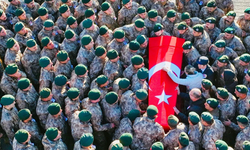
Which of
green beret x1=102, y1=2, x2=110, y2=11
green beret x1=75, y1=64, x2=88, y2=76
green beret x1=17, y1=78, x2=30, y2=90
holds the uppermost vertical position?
green beret x1=102, y1=2, x2=110, y2=11

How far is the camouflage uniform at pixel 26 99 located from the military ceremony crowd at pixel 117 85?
21 millimetres

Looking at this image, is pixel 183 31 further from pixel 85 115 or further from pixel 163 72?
pixel 85 115

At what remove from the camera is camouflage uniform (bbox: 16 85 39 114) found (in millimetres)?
5965

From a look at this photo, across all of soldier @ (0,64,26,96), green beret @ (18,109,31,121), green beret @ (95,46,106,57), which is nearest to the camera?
green beret @ (18,109,31,121)

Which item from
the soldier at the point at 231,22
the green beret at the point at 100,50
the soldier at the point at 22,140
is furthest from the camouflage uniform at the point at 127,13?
the soldier at the point at 22,140

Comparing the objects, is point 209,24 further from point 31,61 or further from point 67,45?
point 31,61

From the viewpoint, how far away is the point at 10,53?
6.88 metres

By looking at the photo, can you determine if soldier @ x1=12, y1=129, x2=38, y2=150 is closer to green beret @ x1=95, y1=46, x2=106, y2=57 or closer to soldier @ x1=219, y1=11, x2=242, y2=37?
green beret @ x1=95, y1=46, x2=106, y2=57

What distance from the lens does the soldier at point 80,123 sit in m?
5.11

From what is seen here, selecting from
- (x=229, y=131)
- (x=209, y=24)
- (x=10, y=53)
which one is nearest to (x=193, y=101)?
(x=229, y=131)

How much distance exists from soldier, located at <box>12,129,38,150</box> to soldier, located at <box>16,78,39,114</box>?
1179 millimetres

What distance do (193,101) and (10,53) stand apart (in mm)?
4648

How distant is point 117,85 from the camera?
6.05 meters

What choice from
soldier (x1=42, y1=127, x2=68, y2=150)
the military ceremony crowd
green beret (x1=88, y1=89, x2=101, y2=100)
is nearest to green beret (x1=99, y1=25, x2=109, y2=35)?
the military ceremony crowd
